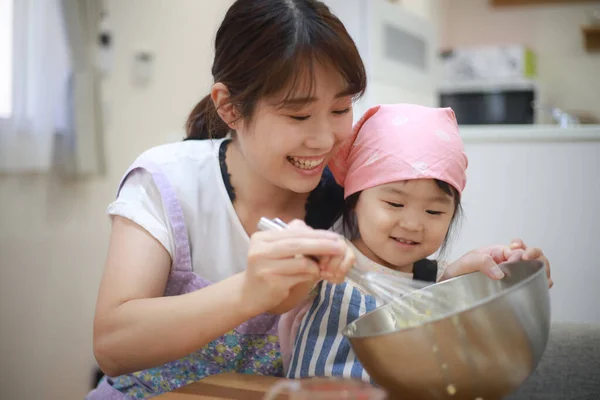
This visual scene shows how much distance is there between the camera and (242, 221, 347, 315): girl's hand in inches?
27.6

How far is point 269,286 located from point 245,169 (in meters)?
0.47

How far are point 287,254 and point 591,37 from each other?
519cm

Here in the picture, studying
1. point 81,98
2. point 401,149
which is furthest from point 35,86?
point 401,149

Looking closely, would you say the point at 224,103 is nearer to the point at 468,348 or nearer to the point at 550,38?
the point at 468,348

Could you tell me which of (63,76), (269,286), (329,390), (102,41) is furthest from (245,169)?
(102,41)

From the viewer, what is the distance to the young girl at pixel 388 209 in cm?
102

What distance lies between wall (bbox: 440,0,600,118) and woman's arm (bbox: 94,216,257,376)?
4.67 meters

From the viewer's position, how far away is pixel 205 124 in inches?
52.3

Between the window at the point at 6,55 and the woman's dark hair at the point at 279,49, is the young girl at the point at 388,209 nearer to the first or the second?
the woman's dark hair at the point at 279,49

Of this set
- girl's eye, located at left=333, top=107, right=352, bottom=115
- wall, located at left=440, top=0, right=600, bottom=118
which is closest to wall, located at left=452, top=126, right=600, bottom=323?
girl's eye, located at left=333, top=107, right=352, bottom=115

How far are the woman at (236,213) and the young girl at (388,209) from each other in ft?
0.22

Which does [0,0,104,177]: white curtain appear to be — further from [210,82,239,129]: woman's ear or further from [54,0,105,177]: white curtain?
[210,82,239,129]: woman's ear

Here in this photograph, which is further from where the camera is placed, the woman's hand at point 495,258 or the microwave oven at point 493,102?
the microwave oven at point 493,102

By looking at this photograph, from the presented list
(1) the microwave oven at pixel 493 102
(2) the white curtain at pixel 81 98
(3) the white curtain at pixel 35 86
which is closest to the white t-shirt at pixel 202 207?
(3) the white curtain at pixel 35 86
